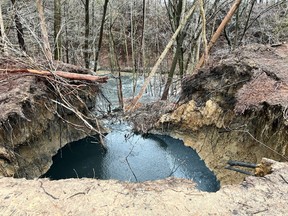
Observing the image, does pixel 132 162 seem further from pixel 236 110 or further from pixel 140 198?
pixel 140 198

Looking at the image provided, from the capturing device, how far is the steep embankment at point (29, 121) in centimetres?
597

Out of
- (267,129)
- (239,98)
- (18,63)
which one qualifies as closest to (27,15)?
(18,63)

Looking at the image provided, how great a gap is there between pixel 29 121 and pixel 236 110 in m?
4.78

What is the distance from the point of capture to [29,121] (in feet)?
22.6

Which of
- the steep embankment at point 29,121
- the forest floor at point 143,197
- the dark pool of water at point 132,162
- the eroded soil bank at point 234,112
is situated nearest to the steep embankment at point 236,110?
the eroded soil bank at point 234,112

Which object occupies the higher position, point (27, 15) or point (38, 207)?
point (27, 15)

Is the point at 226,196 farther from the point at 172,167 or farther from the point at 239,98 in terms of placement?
the point at 172,167

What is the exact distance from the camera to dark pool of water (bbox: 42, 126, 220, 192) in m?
8.04

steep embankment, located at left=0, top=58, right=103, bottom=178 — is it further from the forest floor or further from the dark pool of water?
the forest floor

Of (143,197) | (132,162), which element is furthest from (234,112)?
(143,197)

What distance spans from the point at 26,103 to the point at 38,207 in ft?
13.0

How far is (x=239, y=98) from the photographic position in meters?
7.07

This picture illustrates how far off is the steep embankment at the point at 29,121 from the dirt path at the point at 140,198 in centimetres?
226

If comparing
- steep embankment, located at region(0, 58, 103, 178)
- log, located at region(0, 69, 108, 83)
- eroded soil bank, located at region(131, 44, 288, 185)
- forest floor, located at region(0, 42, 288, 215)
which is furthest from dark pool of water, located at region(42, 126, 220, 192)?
forest floor, located at region(0, 42, 288, 215)
